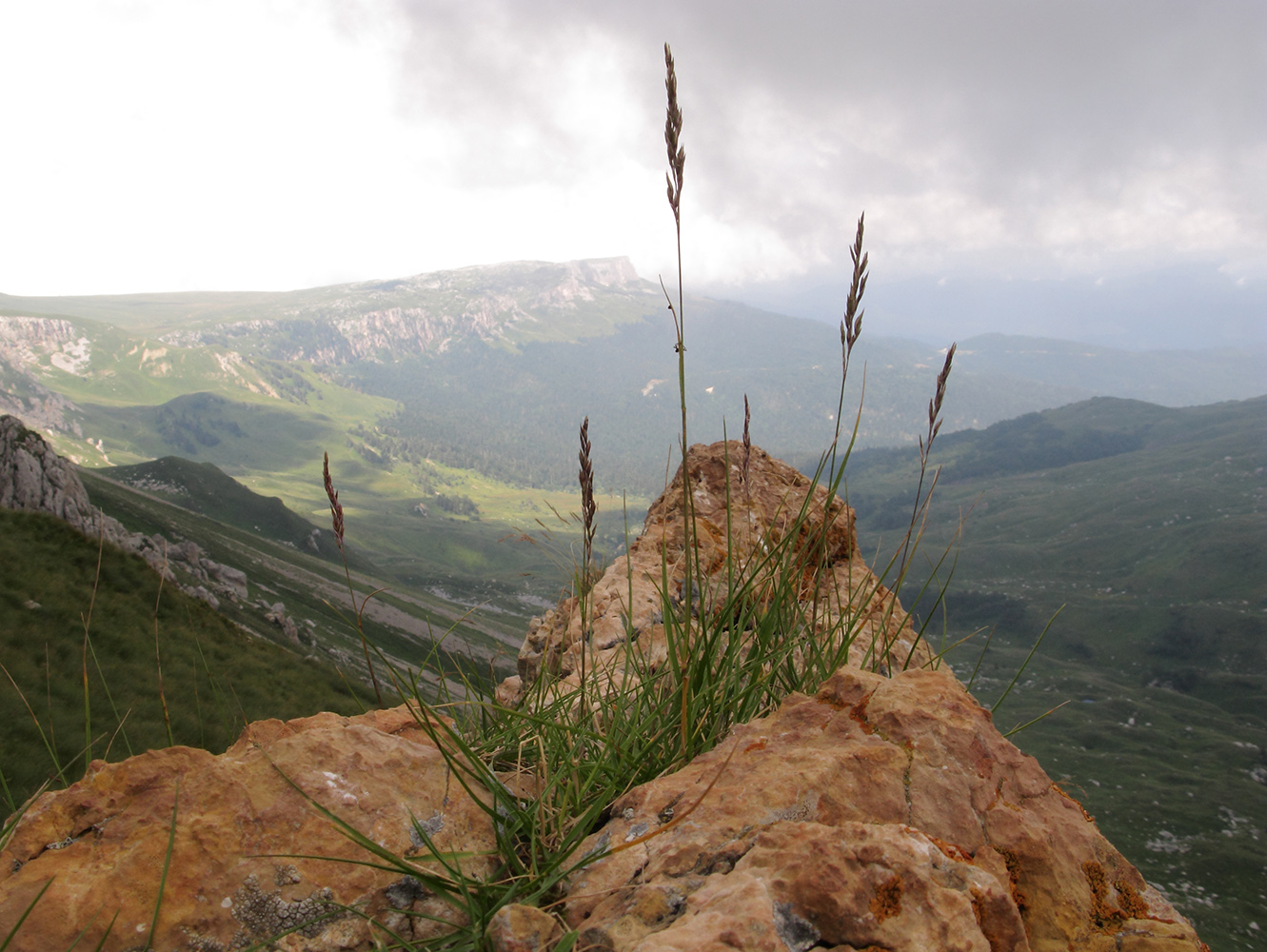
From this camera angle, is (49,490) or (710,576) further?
(49,490)

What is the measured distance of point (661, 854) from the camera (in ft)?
6.59

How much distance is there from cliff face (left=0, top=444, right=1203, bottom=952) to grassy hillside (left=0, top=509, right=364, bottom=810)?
2333 centimetres

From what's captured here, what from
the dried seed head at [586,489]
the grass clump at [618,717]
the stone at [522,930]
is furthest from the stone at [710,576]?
the stone at [522,930]

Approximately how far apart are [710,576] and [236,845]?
3196 mm

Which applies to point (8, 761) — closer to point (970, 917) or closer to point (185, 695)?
point (185, 695)

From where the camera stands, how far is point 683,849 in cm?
201

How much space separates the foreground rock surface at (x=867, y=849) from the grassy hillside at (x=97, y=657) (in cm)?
2455

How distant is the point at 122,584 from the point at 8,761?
27234mm

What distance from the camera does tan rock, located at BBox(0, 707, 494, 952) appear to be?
199cm

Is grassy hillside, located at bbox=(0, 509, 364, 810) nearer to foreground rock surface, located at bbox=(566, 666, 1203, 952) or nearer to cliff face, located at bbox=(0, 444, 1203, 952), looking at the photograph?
cliff face, located at bbox=(0, 444, 1203, 952)

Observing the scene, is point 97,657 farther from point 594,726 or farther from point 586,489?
point 586,489

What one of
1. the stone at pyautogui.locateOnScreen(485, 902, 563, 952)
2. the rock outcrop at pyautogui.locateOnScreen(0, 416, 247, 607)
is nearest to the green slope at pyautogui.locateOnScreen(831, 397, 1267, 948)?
the stone at pyautogui.locateOnScreen(485, 902, 563, 952)

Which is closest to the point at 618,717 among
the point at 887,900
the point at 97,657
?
the point at 887,900

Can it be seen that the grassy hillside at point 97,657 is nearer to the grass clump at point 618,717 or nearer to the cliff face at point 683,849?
the cliff face at point 683,849
